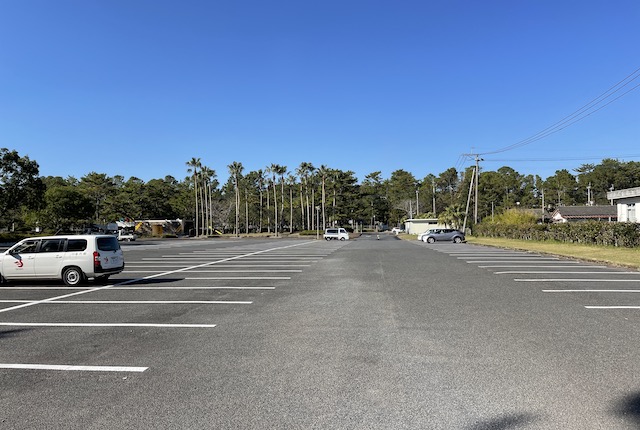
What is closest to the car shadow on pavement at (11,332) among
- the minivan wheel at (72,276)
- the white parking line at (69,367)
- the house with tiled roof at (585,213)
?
the white parking line at (69,367)

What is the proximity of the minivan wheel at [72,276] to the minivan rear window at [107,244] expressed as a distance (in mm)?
890

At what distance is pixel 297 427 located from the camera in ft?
12.5

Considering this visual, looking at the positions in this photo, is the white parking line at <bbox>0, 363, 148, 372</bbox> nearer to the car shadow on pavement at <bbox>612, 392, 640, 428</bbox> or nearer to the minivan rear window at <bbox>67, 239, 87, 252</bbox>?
the car shadow on pavement at <bbox>612, 392, 640, 428</bbox>

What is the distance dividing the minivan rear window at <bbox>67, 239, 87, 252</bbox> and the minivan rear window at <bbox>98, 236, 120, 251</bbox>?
1.32 ft

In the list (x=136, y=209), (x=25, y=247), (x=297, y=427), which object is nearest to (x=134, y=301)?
(x=25, y=247)

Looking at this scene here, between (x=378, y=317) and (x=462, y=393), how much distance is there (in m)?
3.79

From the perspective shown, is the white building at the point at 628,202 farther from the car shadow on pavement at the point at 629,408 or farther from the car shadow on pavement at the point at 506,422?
the car shadow on pavement at the point at 506,422

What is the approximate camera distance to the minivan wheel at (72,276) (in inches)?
520

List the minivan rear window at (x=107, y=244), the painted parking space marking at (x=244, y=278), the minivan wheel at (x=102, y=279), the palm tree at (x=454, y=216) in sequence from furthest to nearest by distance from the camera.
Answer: the palm tree at (x=454, y=216)
the painted parking space marking at (x=244, y=278)
the minivan wheel at (x=102, y=279)
the minivan rear window at (x=107, y=244)

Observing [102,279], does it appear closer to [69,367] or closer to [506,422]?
[69,367]

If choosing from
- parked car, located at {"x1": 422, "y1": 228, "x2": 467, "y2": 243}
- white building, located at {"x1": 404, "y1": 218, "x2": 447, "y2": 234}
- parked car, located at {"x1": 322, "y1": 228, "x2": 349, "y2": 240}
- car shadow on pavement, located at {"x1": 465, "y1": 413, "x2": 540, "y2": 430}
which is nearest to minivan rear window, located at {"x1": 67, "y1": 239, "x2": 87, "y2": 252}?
car shadow on pavement, located at {"x1": 465, "y1": 413, "x2": 540, "y2": 430}

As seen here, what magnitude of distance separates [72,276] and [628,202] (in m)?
37.4

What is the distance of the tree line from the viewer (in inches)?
2361

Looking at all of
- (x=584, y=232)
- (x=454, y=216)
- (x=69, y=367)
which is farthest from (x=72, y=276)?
(x=454, y=216)
